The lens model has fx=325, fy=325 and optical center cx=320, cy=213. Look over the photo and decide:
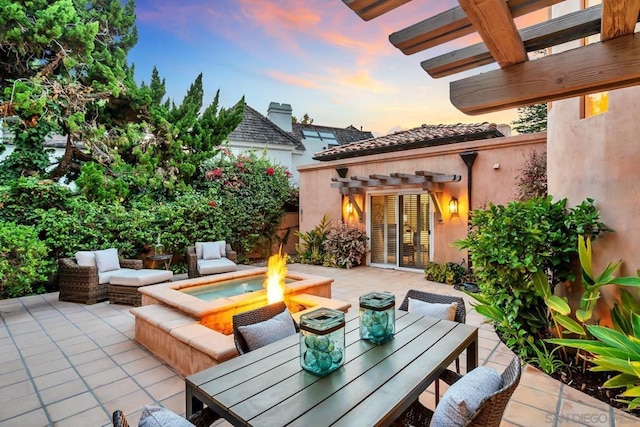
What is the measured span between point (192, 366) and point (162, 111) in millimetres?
8985

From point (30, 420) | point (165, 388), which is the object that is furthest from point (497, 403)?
point (30, 420)

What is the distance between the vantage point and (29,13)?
7.65 metres

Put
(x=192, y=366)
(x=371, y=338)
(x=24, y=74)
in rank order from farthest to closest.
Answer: (x=24, y=74)
(x=192, y=366)
(x=371, y=338)

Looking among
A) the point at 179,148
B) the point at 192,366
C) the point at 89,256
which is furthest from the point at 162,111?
the point at 192,366

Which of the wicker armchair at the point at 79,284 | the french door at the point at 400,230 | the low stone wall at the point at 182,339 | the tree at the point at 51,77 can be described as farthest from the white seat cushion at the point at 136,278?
the french door at the point at 400,230

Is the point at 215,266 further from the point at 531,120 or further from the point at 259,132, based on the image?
the point at 531,120

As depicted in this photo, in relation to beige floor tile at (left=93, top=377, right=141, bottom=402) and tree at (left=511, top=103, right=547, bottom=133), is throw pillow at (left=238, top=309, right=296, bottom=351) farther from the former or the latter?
tree at (left=511, top=103, right=547, bottom=133)

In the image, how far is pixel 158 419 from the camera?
136 cm

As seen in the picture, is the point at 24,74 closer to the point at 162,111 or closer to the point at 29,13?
the point at 29,13

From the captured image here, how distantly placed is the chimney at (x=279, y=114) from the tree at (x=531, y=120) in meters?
10.8

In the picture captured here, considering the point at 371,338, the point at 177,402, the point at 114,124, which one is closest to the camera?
the point at 371,338

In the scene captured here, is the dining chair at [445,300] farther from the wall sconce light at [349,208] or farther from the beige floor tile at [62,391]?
the wall sconce light at [349,208]

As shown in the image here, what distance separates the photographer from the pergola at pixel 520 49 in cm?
167

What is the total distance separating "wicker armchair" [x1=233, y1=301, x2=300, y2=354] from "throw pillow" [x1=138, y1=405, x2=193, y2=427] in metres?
1.11
